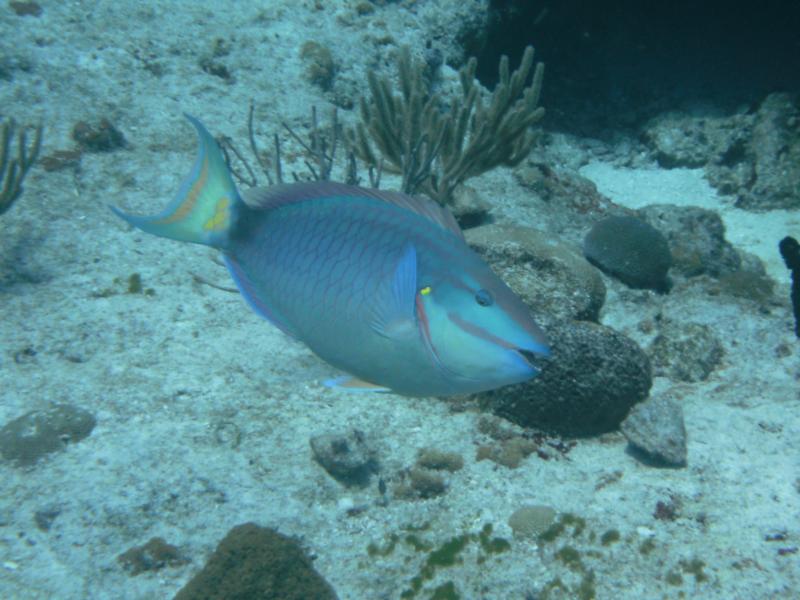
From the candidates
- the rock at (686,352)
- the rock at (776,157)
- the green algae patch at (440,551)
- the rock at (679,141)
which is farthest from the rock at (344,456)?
the rock at (679,141)

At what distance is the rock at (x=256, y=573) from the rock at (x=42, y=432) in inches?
51.0

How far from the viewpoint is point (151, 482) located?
111 inches

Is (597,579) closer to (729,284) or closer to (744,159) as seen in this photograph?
(729,284)

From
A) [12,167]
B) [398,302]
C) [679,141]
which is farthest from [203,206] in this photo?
[679,141]

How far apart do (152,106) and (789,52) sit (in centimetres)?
1144

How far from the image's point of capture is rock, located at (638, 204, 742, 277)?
5402 millimetres

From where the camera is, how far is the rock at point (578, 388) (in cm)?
316

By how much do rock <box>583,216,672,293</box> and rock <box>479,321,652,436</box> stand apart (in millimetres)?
1967

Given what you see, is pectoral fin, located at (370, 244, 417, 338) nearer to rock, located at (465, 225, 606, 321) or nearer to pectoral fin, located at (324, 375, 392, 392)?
pectoral fin, located at (324, 375, 392, 392)

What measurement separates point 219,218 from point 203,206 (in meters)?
0.06

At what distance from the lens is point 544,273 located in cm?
390

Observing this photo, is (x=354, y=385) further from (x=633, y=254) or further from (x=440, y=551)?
(x=633, y=254)

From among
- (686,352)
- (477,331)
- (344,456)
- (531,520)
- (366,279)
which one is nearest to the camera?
(477,331)

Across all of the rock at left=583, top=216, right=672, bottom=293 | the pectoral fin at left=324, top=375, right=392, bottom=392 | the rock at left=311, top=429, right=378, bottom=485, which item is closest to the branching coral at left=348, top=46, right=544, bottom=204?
the rock at left=583, top=216, right=672, bottom=293
